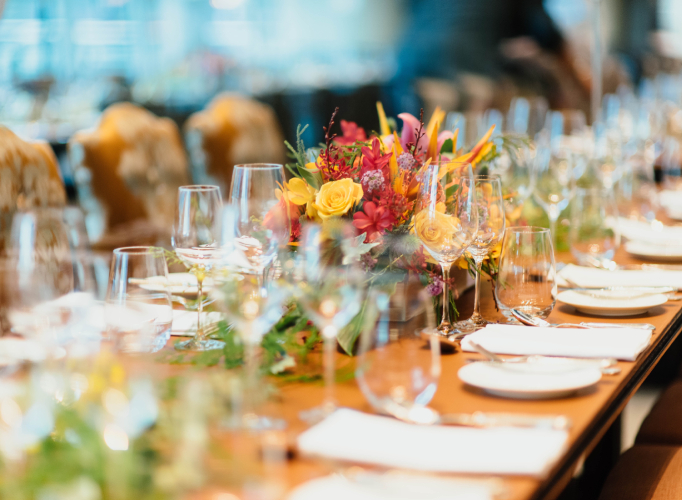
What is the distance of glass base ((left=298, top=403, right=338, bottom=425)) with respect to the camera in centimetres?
86

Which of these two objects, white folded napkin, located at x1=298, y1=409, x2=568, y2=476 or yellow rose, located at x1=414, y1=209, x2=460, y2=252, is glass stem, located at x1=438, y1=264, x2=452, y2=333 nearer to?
yellow rose, located at x1=414, y1=209, x2=460, y2=252

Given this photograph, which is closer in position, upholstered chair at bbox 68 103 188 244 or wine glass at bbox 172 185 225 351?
wine glass at bbox 172 185 225 351

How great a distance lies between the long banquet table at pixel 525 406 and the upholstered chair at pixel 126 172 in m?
1.64

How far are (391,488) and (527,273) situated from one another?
0.61 metres

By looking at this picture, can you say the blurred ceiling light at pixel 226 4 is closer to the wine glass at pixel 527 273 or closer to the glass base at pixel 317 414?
the wine glass at pixel 527 273

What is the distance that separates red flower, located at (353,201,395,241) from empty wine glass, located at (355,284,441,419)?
369mm

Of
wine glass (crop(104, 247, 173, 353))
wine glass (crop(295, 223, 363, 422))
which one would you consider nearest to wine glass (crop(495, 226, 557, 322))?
wine glass (crop(295, 223, 363, 422))

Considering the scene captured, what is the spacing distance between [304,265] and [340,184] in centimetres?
29

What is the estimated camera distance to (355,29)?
876 centimetres

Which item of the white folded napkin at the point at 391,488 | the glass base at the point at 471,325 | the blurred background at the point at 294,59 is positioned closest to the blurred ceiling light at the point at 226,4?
the blurred background at the point at 294,59

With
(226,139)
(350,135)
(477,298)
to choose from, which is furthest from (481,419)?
(226,139)

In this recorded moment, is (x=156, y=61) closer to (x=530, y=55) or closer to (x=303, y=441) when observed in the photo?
(x=530, y=55)

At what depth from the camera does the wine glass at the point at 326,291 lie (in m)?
0.87

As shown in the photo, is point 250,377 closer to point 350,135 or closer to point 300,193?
point 300,193
